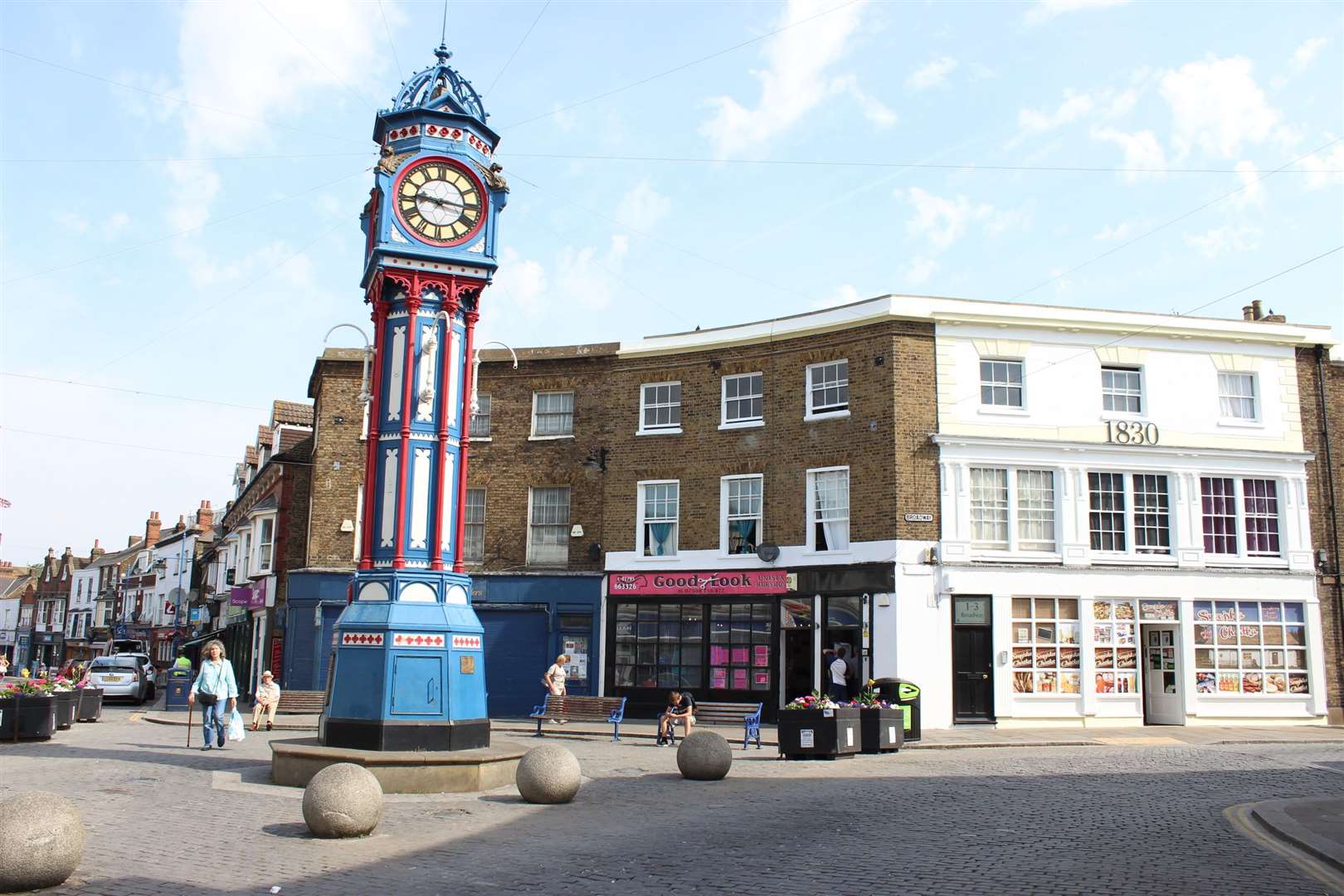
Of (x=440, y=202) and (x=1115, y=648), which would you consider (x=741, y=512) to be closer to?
(x=1115, y=648)

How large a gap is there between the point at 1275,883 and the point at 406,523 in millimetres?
10648

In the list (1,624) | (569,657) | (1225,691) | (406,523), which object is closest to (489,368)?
(569,657)

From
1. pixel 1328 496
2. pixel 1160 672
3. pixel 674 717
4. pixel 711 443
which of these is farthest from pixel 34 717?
pixel 1328 496

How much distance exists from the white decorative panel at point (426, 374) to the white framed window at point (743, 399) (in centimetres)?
1246

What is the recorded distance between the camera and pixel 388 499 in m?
15.1

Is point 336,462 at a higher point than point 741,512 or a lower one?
higher

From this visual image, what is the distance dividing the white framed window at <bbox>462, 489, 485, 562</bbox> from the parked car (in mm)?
13255

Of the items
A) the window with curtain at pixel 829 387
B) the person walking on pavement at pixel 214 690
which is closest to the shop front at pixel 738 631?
the window with curtain at pixel 829 387

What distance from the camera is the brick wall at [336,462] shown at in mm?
29344

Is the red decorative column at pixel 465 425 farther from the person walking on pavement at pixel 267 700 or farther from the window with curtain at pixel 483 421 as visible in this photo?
the window with curtain at pixel 483 421

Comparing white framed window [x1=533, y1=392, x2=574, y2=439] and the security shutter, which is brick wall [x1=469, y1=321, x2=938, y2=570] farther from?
the security shutter

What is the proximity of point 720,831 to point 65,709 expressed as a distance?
16.1 metres

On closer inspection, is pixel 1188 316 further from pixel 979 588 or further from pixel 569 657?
pixel 569 657

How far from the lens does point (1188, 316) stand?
25844 millimetres
